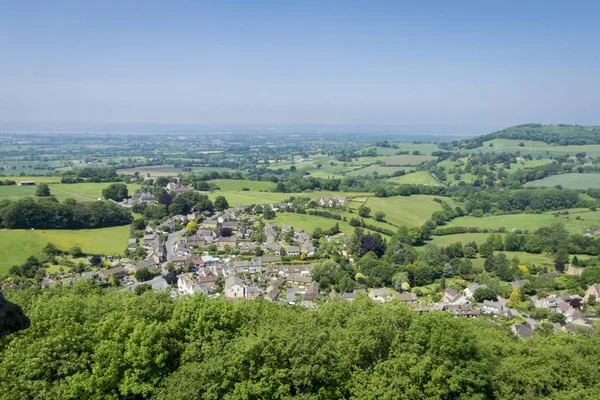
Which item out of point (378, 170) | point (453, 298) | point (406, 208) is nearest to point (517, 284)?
point (453, 298)

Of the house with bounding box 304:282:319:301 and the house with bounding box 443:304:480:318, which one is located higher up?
the house with bounding box 304:282:319:301

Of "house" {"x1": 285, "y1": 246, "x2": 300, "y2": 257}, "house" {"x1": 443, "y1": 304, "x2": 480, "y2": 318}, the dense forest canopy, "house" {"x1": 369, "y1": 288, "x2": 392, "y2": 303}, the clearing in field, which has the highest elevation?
the dense forest canopy

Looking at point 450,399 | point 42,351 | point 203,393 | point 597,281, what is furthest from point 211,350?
point 597,281

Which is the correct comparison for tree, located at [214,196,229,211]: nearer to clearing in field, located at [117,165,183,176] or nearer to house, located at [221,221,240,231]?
house, located at [221,221,240,231]

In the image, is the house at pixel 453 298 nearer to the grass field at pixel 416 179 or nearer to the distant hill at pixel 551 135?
the grass field at pixel 416 179

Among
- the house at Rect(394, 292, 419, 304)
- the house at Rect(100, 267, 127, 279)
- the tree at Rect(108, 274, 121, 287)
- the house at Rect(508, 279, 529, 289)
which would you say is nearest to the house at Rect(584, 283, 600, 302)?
the house at Rect(508, 279, 529, 289)

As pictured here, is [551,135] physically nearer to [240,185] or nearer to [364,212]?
[364,212]

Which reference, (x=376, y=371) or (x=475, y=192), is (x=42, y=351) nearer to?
(x=376, y=371)
